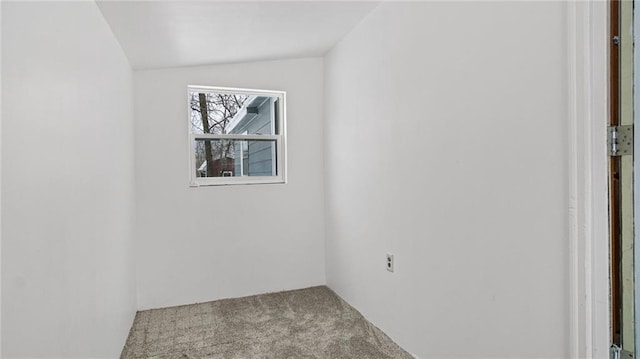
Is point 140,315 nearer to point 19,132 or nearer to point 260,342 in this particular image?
point 260,342

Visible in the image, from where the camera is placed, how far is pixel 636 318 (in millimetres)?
1256

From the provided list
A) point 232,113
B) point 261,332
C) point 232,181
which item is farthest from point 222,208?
point 261,332

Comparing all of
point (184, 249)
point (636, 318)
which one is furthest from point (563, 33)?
point (184, 249)

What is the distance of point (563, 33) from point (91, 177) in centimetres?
199

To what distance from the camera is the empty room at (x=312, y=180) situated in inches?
49.9

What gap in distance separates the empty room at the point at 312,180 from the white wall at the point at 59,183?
0.01m

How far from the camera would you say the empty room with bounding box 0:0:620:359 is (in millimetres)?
1268

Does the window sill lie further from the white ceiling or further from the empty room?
the white ceiling

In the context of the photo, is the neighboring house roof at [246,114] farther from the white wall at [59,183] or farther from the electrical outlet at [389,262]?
the electrical outlet at [389,262]

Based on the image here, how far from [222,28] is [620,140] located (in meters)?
2.16

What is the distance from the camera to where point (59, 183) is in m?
1.31

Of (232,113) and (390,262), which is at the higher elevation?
(232,113)

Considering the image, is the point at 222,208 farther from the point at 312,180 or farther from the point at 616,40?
the point at 616,40

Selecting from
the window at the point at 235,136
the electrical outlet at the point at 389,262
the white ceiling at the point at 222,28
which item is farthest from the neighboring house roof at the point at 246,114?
the electrical outlet at the point at 389,262
